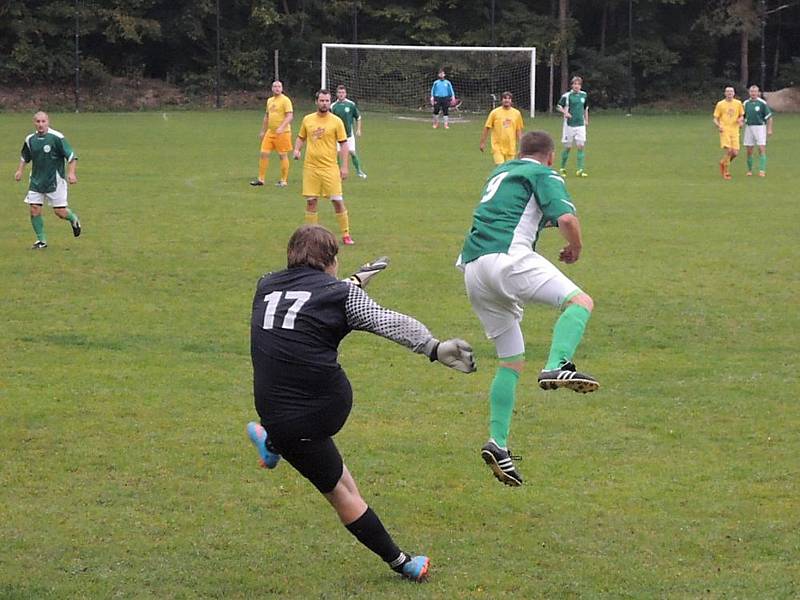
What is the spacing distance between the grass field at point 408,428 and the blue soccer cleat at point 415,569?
6 cm

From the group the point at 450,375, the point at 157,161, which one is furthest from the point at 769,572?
the point at 157,161

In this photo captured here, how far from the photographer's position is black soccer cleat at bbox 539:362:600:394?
657cm

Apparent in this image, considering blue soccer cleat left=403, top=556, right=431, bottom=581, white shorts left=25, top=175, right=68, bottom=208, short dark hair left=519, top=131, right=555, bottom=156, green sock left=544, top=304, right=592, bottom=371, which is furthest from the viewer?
white shorts left=25, top=175, right=68, bottom=208

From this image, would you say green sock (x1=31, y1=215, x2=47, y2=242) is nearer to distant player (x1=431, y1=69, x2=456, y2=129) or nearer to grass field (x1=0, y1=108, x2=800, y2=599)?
grass field (x1=0, y1=108, x2=800, y2=599)

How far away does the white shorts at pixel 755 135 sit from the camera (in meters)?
27.6

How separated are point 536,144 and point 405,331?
7.71 feet

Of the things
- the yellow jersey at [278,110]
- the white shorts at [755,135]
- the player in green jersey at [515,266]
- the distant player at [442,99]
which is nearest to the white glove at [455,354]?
the player in green jersey at [515,266]

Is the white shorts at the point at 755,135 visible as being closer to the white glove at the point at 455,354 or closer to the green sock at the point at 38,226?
the green sock at the point at 38,226

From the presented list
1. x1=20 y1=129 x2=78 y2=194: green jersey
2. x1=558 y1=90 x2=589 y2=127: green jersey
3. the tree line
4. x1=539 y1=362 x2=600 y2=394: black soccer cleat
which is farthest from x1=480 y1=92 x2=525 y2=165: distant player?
the tree line

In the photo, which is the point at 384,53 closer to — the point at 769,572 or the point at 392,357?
the point at 392,357

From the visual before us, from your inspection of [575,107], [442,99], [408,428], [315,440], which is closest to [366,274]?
[315,440]

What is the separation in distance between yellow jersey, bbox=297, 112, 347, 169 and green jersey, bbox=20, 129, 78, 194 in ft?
10.8

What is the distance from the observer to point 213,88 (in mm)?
52281

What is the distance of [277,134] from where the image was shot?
24.4 meters
